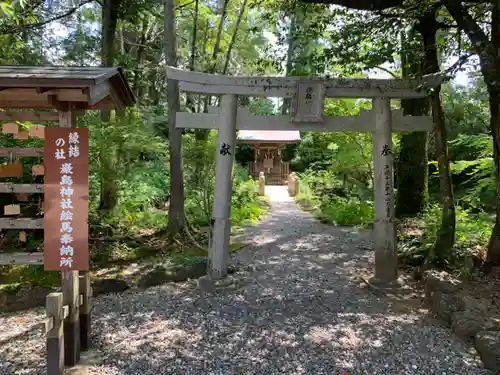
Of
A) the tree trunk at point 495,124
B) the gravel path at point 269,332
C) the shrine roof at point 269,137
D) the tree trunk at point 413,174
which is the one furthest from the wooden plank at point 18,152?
the shrine roof at point 269,137

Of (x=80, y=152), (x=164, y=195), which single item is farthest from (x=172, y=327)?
(x=164, y=195)

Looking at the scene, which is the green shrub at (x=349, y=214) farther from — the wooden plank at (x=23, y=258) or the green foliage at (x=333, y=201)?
the wooden plank at (x=23, y=258)

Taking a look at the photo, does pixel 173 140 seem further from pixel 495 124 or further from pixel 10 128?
pixel 495 124

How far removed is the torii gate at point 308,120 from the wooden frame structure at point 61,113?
1.78m

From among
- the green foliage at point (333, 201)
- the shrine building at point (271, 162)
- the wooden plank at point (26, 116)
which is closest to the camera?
the wooden plank at point (26, 116)

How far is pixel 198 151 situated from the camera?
9195 millimetres

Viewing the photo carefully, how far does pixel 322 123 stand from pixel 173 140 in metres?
3.56

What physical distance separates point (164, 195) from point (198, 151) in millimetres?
4056

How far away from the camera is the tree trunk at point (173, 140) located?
327 inches

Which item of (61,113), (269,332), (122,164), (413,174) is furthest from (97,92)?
(413,174)

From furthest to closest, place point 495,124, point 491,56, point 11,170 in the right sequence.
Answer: point 495,124, point 491,56, point 11,170

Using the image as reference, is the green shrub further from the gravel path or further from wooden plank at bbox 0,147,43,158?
wooden plank at bbox 0,147,43,158

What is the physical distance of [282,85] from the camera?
587 centimetres

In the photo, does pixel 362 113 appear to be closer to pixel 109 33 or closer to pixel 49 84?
pixel 49 84
